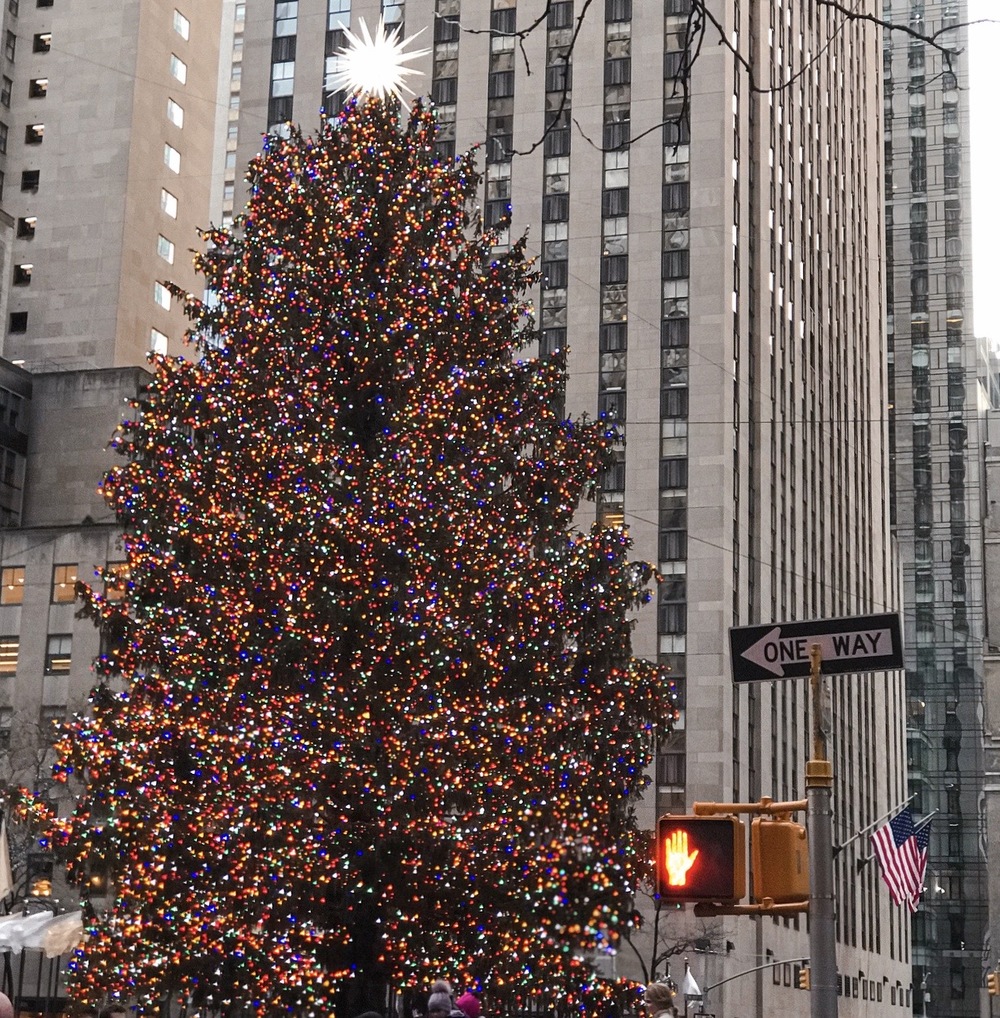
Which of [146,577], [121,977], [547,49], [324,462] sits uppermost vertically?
[547,49]

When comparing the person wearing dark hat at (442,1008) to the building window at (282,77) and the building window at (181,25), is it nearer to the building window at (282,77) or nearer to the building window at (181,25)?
the building window at (282,77)

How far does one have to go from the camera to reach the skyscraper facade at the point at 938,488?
120750mm

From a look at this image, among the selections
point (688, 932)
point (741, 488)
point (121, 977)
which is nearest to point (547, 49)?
point (741, 488)

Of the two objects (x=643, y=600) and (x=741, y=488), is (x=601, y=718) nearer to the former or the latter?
(x=643, y=600)

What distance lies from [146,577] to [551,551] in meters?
5.41

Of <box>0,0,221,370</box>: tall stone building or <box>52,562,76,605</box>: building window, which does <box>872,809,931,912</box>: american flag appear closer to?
<box>52,562,76,605</box>: building window

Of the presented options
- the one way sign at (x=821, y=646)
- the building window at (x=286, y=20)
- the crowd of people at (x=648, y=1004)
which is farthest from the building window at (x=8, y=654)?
the one way sign at (x=821, y=646)

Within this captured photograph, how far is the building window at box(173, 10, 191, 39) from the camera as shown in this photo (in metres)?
101

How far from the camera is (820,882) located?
954 cm

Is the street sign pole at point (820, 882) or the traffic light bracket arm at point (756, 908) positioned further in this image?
the street sign pole at point (820, 882)

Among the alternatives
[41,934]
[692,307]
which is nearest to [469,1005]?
[41,934]

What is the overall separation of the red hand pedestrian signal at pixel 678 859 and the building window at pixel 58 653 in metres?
55.3

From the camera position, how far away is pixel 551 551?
74.3ft

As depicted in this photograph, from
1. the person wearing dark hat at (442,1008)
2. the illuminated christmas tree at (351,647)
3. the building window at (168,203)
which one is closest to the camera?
the person wearing dark hat at (442,1008)
